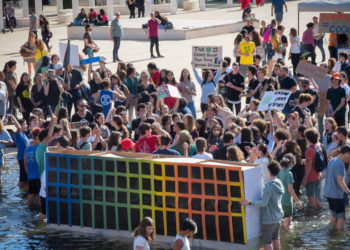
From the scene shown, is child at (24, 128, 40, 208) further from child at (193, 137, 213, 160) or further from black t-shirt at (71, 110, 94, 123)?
child at (193, 137, 213, 160)

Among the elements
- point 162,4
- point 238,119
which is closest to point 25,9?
point 162,4

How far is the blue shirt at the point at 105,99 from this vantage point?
1923 centimetres

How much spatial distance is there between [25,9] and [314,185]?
30626 millimetres

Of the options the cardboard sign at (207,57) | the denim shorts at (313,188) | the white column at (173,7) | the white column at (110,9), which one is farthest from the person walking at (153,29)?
the denim shorts at (313,188)

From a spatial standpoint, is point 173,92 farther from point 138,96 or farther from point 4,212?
point 4,212

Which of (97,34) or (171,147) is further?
(97,34)

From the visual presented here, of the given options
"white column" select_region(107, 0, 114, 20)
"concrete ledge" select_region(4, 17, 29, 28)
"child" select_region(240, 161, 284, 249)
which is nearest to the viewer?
"child" select_region(240, 161, 284, 249)

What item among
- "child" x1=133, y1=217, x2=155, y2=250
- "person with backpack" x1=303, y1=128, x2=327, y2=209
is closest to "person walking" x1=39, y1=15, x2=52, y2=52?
"person with backpack" x1=303, y1=128, x2=327, y2=209

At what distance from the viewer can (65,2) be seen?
52375 millimetres

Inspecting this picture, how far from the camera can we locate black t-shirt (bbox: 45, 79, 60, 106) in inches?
792

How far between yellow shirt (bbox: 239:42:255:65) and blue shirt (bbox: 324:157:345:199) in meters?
10.9

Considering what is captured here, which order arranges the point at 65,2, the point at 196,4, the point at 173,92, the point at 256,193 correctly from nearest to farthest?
the point at 256,193 < the point at 173,92 < the point at 196,4 < the point at 65,2

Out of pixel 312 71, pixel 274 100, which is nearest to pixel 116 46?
pixel 312 71

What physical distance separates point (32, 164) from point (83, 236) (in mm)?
1854
